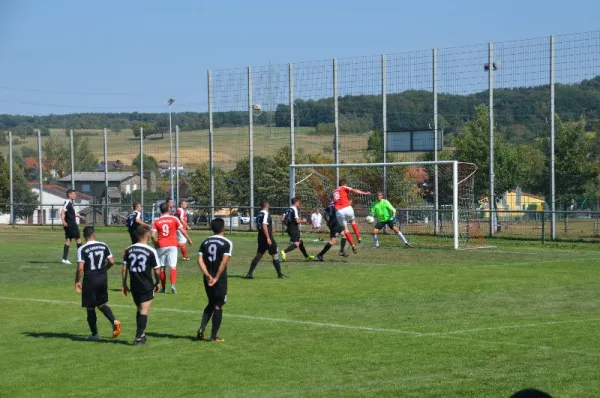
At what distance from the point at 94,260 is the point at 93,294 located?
0.52 m

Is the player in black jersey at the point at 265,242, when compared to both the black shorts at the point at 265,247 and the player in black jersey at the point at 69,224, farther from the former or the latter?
the player in black jersey at the point at 69,224

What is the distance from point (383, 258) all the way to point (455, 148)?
18754 millimetres

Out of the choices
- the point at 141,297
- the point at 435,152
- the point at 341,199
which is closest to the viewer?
the point at 141,297

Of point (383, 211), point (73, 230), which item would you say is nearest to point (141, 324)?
point (73, 230)

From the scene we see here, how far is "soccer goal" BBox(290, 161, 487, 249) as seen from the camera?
3512 centimetres

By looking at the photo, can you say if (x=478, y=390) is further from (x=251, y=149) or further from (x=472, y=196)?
(x=251, y=149)

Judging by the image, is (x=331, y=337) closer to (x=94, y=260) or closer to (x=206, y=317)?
(x=206, y=317)

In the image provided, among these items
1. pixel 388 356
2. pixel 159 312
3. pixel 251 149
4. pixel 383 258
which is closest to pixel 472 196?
pixel 383 258

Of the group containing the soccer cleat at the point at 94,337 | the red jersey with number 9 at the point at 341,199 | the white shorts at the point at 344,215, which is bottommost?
the soccer cleat at the point at 94,337

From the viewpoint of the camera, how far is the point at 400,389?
34.6 ft

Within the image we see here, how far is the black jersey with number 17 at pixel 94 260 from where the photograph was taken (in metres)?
14.3

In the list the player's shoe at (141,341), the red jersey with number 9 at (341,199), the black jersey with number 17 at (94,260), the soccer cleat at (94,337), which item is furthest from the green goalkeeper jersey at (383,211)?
the player's shoe at (141,341)

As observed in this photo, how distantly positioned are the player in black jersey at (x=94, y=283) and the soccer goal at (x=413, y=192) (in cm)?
2075

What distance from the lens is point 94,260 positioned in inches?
562
